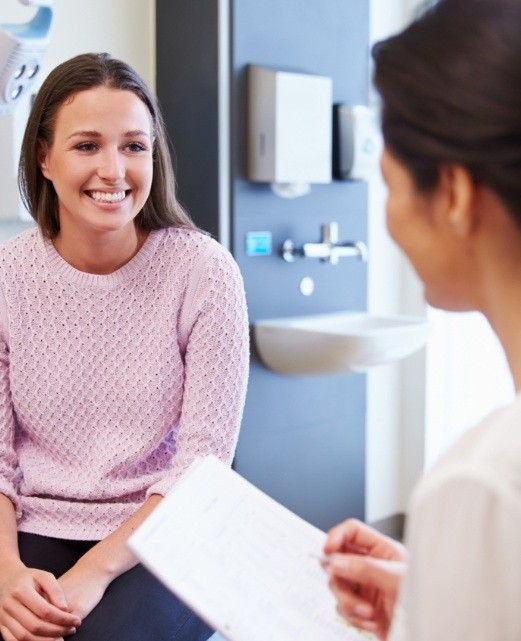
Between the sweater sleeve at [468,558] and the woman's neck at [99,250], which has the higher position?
the woman's neck at [99,250]

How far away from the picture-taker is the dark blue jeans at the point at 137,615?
1.36 meters

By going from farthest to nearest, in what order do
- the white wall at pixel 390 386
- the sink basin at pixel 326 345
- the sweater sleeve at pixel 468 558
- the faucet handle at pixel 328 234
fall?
the white wall at pixel 390 386, the faucet handle at pixel 328 234, the sink basin at pixel 326 345, the sweater sleeve at pixel 468 558

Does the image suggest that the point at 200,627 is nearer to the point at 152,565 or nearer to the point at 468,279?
the point at 152,565

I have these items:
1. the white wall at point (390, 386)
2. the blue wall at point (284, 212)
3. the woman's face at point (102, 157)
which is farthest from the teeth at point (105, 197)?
the white wall at point (390, 386)

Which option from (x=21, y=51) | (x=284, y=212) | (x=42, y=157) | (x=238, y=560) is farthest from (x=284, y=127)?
(x=238, y=560)

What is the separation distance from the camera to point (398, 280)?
124 inches

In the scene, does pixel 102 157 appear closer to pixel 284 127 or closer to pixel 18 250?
pixel 18 250

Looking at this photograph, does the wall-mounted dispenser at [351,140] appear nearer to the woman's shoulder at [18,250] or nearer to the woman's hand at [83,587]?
the woman's shoulder at [18,250]

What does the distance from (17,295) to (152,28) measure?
1228mm

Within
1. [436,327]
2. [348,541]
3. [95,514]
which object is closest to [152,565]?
[348,541]

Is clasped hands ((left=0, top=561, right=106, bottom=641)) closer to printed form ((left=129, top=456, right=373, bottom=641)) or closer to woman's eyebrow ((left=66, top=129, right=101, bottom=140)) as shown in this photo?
printed form ((left=129, top=456, right=373, bottom=641))

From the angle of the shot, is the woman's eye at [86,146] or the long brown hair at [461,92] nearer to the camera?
the long brown hair at [461,92]

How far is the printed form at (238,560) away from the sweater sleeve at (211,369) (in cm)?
40

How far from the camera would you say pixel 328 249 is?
8.82ft
